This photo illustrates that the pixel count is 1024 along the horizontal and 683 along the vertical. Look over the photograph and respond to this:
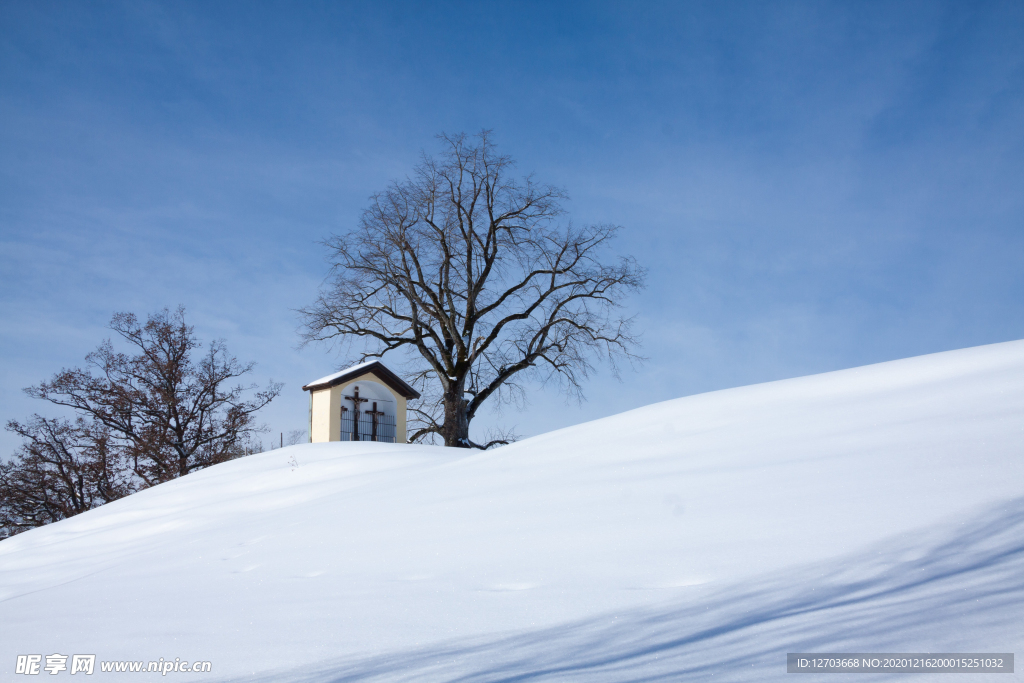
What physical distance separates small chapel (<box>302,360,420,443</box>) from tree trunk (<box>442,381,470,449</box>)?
5.37ft

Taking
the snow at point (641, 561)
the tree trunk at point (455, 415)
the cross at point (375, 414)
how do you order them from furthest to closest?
the tree trunk at point (455, 415), the cross at point (375, 414), the snow at point (641, 561)

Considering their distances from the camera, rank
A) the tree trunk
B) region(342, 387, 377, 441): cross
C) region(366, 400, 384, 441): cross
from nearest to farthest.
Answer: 1. region(342, 387, 377, 441): cross
2. region(366, 400, 384, 441): cross
3. the tree trunk

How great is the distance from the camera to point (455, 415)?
60.7 feet

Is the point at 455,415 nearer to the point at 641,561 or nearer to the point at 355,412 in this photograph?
the point at 355,412

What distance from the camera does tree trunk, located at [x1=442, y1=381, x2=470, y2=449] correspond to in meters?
18.4

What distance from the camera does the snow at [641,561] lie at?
237 cm

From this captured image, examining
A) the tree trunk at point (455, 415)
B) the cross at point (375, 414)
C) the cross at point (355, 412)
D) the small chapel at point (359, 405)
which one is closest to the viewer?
the small chapel at point (359, 405)

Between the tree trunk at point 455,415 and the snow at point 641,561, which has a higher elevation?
the tree trunk at point 455,415

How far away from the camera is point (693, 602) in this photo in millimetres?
2713

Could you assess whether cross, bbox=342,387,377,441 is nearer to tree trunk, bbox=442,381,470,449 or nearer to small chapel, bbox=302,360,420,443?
small chapel, bbox=302,360,420,443

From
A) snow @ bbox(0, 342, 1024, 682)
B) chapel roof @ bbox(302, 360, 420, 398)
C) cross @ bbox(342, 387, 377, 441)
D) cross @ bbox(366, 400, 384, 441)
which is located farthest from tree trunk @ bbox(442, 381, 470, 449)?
snow @ bbox(0, 342, 1024, 682)

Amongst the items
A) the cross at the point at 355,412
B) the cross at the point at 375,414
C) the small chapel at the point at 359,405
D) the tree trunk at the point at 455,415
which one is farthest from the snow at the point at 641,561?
the tree trunk at the point at 455,415

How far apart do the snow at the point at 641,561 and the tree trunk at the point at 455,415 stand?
12.3 metres

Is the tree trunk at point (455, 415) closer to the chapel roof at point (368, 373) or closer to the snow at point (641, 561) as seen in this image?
the chapel roof at point (368, 373)
